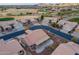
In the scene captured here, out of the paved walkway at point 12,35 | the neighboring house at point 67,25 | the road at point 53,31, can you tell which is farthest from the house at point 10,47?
the neighboring house at point 67,25

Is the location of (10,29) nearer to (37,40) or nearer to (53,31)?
(37,40)

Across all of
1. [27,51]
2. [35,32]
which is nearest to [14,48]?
[27,51]

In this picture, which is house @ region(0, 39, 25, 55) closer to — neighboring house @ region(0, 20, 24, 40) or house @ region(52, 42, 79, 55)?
neighboring house @ region(0, 20, 24, 40)

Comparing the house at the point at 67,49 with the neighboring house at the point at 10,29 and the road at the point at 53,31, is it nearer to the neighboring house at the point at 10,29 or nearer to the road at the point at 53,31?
the road at the point at 53,31

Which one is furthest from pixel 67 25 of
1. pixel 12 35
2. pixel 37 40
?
pixel 12 35

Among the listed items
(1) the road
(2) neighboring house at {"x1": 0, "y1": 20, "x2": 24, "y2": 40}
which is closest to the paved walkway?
(2) neighboring house at {"x1": 0, "y1": 20, "x2": 24, "y2": 40}

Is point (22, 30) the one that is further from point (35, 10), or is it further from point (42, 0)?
point (42, 0)

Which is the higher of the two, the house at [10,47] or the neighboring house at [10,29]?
the neighboring house at [10,29]
